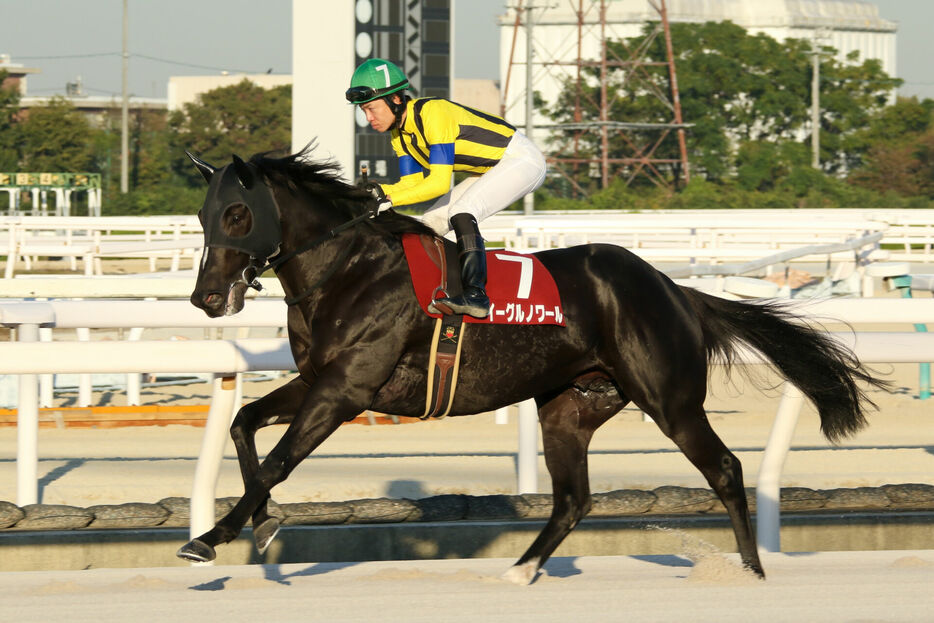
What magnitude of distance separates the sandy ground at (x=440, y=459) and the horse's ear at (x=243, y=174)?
1740mm

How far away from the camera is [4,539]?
4.02m

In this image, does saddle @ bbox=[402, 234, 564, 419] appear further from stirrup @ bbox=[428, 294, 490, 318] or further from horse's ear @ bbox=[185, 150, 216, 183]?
horse's ear @ bbox=[185, 150, 216, 183]

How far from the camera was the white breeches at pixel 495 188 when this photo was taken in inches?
155

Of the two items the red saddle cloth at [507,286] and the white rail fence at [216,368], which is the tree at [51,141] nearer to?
the white rail fence at [216,368]

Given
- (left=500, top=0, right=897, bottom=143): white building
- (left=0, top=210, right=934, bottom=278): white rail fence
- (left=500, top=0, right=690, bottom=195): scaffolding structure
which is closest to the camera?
(left=0, top=210, right=934, bottom=278): white rail fence

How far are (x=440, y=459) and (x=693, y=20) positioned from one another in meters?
64.0

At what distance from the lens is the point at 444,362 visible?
3625 mm

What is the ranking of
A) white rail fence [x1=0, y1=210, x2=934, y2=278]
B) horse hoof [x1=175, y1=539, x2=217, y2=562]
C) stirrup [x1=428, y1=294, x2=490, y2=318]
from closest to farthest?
horse hoof [x1=175, y1=539, x2=217, y2=562]
stirrup [x1=428, y1=294, x2=490, y2=318]
white rail fence [x1=0, y1=210, x2=934, y2=278]

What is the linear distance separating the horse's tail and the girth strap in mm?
818

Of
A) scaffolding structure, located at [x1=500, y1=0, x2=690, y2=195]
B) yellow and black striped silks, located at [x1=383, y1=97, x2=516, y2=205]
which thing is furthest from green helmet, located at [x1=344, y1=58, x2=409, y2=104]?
scaffolding structure, located at [x1=500, y1=0, x2=690, y2=195]

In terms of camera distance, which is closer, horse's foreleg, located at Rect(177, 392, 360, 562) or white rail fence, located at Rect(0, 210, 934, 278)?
horse's foreleg, located at Rect(177, 392, 360, 562)

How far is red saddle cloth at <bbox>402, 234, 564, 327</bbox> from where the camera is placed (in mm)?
3676

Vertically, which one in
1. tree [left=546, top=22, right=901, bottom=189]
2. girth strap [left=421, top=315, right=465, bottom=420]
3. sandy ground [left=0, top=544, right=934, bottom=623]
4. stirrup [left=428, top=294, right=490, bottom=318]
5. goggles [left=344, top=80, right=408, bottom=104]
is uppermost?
tree [left=546, top=22, right=901, bottom=189]

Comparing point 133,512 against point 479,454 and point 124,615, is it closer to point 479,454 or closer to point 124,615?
point 124,615
